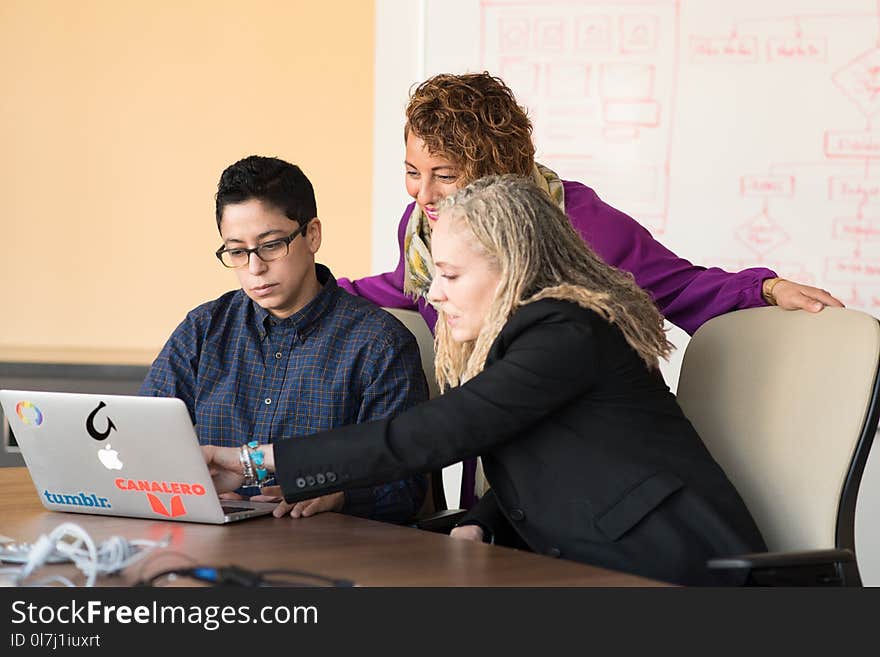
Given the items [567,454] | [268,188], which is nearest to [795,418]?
[567,454]

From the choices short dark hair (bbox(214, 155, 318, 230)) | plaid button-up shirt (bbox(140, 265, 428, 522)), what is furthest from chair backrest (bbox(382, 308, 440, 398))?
short dark hair (bbox(214, 155, 318, 230))

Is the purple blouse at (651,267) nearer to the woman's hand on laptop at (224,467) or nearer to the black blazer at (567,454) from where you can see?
the black blazer at (567,454)

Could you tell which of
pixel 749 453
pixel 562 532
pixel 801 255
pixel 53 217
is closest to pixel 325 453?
pixel 562 532

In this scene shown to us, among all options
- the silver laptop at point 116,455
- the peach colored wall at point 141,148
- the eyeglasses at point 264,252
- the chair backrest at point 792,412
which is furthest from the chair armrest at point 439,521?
the peach colored wall at point 141,148

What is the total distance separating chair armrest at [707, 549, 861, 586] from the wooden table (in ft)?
0.76

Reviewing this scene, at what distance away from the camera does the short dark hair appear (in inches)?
83.4

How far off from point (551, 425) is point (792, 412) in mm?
420

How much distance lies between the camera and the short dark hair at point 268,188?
212cm

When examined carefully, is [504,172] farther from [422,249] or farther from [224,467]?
[224,467]

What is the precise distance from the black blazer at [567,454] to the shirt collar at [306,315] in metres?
0.51

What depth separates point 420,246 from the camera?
2.45 m

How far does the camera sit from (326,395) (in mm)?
2049

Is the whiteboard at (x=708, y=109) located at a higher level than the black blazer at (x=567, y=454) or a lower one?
higher

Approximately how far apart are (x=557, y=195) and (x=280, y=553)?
117 cm
